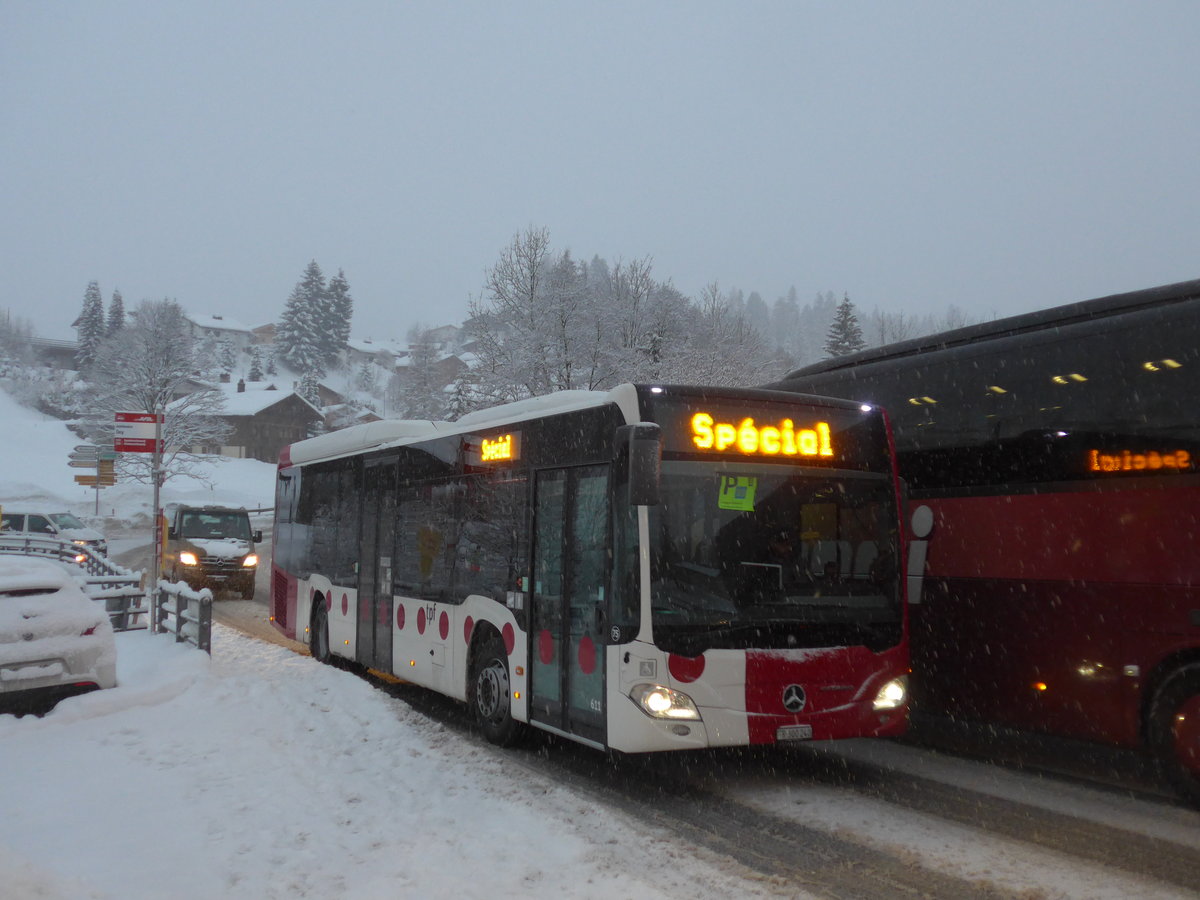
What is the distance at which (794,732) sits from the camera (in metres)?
7.23

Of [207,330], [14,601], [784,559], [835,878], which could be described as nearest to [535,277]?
[14,601]

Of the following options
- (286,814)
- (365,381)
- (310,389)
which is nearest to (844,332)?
(286,814)

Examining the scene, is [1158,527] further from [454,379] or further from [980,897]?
[454,379]

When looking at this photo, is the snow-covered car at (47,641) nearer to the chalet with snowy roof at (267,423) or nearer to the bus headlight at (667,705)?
the bus headlight at (667,705)

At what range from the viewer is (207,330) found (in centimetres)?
14375

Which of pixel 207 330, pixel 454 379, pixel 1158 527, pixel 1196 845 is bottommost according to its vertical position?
pixel 1196 845

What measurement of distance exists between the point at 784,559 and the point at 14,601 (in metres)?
7.64

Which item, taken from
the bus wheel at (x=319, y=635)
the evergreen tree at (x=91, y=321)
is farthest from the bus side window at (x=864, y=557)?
the evergreen tree at (x=91, y=321)

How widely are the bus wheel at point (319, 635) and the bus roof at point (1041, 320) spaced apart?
27.1ft

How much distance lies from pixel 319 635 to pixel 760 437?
361 inches

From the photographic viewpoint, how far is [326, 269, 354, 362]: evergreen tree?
130 meters

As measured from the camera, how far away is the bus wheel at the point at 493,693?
907 cm

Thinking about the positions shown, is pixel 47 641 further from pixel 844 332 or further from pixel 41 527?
pixel 844 332

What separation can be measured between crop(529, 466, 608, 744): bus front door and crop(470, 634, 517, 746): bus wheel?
57 cm
